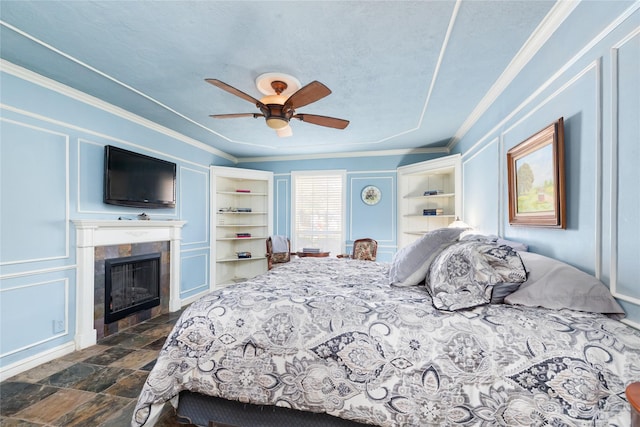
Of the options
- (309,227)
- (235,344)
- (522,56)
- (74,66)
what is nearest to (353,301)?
(235,344)

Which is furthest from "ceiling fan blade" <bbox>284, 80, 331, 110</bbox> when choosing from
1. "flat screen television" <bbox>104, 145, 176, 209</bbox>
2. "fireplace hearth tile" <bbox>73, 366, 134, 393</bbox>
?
"fireplace hearth tile" <bbox>73, 366, 134, 393</bbox>

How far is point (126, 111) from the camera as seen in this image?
127 inches

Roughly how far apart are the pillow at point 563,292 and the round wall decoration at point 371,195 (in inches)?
142

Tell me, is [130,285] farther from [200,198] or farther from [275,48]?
[275,48]

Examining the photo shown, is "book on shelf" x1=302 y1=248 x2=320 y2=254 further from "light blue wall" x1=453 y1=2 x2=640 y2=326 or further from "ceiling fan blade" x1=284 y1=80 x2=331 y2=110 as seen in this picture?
"light blue wall" x1=453 y1=2 x2=640 y2=326

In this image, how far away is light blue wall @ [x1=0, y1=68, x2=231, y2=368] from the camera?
224 cm

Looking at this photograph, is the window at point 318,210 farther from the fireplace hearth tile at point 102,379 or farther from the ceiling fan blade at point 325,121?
the fireplace hearth tile at point 102,379

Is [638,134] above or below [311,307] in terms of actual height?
above

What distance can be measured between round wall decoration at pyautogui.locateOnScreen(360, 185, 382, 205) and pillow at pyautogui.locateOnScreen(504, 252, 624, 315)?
3.62 metres

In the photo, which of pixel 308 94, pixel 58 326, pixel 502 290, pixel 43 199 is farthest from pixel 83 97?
pixel 502 290

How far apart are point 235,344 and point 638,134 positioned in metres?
2.09

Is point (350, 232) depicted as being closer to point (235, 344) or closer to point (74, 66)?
point (235, 344)

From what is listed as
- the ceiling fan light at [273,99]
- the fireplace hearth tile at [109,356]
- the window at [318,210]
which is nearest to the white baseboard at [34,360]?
the fireplace hearth tile at [109,356]

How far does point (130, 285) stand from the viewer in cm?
331
